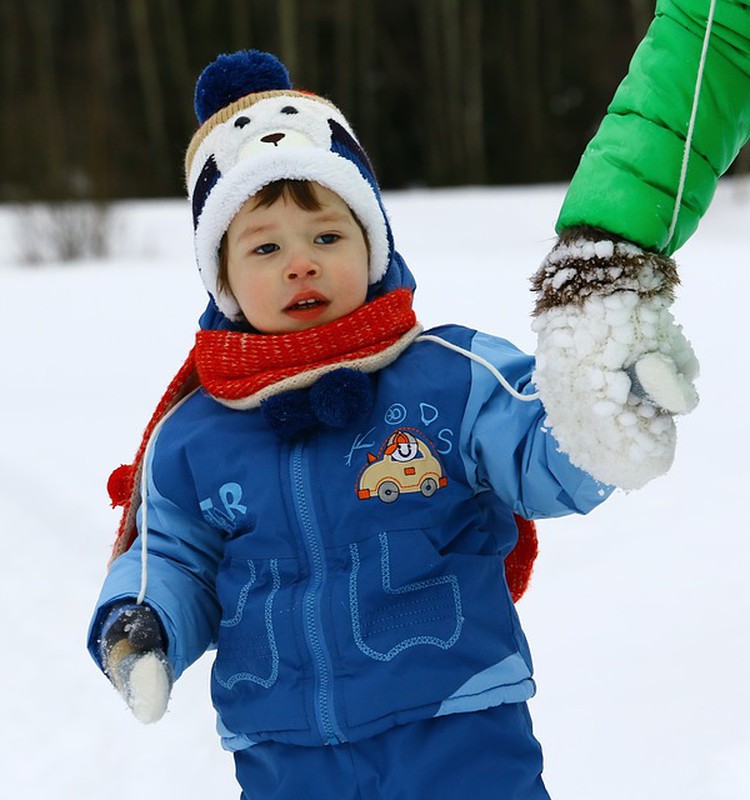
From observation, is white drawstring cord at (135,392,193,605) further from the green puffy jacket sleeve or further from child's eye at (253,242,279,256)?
the green puffy jacket sleeve

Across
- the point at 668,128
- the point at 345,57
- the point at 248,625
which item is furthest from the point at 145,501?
the point at 345,57

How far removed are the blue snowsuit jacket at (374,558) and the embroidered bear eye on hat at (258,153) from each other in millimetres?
247

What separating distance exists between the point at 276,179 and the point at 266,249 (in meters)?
0.10

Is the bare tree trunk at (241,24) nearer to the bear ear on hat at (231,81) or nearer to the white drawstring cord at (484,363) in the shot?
the bear ear on hat at (231,81)

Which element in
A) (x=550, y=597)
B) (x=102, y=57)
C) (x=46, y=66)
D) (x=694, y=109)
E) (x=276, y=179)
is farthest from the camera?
(x=46, y=66)

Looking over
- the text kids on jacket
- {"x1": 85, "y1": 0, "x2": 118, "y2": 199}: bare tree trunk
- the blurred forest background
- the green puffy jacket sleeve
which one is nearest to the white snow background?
the text kids on jacket

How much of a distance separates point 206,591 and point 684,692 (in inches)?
43.6

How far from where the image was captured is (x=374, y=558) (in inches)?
59.6

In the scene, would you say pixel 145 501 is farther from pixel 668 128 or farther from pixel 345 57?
pixel 345 57

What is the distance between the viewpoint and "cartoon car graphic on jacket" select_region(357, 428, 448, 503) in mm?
1526

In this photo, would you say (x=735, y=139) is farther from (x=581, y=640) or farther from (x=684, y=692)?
(x=581, y=640)

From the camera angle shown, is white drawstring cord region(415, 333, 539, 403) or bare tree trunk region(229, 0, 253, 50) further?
bare tree trunk region(229, 0, 253, 50)

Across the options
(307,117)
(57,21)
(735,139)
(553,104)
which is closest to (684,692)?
(307,117)

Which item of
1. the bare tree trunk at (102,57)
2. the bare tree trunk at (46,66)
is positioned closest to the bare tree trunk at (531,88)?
the bare tree trunk at (102,57)
